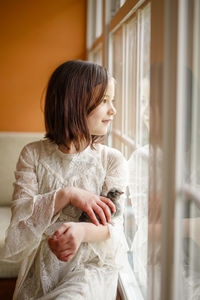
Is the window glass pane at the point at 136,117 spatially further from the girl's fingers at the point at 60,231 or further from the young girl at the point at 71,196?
the girl's fingers at the point at 60,231

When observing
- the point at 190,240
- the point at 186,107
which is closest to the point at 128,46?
the point at 186,107

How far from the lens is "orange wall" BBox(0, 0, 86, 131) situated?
2934 mm

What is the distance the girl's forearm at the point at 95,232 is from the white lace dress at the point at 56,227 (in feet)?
0.07

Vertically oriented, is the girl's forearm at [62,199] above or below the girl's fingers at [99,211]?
above

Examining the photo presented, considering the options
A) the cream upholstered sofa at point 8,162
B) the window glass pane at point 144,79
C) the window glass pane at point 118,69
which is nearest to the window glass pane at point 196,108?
the window glass pane at point 144,79

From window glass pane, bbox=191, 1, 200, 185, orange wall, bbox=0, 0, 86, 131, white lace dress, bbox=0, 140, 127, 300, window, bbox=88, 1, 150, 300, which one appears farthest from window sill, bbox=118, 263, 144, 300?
orange wall, bbox=0, 0, 86, 131

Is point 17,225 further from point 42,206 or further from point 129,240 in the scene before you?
point 129,240

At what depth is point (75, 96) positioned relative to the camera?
3.65ft

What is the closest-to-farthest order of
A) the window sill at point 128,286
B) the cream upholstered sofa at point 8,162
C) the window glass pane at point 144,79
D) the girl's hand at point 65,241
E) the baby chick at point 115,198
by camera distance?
the girl's hand at point 65,241, the baby chick at point 115,198, the window glass pane at point 144,79, the window sill at point 128,286, the cream upholstered sofa at point 8,162

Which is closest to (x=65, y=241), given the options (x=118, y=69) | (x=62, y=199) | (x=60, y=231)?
(x=60, y=231)

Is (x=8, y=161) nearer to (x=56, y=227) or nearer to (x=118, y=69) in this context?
(x=118, y=69)

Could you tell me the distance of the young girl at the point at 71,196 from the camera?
1.06 meters

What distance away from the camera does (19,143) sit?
Result: 2477mm

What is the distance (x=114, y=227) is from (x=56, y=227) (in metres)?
0.18
